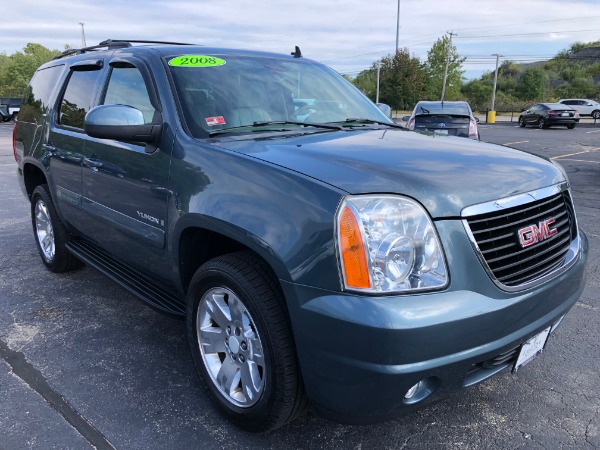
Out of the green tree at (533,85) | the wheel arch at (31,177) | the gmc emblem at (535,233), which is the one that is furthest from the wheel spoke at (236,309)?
the green tree at (533,85)

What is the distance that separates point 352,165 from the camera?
2.19 m

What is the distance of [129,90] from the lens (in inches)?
131

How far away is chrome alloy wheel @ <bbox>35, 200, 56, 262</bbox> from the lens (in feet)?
15.4

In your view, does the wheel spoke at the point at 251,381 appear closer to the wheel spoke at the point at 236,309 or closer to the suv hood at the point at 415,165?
Answer: the wheel spoke at the point at 236,309

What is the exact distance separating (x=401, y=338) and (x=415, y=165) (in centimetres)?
79

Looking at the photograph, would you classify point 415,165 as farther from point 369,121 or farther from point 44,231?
point 44,231

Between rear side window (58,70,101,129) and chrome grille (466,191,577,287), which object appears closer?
chrome grille (466,191,577,287)

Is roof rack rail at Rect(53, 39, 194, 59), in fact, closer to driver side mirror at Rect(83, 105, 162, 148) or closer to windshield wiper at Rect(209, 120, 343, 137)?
driver side mirror at Rect(83, 105, 162, 148)

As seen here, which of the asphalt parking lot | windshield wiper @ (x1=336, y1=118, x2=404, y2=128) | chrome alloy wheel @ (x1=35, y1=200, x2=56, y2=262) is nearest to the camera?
the asphalt parking lot

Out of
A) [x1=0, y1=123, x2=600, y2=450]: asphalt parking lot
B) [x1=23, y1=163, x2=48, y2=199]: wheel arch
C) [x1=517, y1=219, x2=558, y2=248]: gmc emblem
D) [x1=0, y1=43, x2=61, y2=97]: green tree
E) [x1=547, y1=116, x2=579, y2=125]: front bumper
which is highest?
[x1=0, y1=43, x2=61, y2=97]: green tree

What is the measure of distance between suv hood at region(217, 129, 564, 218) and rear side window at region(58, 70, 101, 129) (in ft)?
5.67

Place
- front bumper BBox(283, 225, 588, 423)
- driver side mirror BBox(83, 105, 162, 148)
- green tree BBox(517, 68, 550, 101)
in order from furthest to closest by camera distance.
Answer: green tree BBox(517, 68, 550, 101) → driver side mirror BBox(83, 105, 162, 148) → front bumper BBox(283, 225, 588, 423)

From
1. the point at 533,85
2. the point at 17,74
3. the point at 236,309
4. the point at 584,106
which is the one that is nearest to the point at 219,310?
the point at 236,309

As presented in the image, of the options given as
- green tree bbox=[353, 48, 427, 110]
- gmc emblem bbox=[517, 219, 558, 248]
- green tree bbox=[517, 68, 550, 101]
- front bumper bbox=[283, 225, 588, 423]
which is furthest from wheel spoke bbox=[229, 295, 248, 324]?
green tree bbox=[517, 68, 550, 101]
